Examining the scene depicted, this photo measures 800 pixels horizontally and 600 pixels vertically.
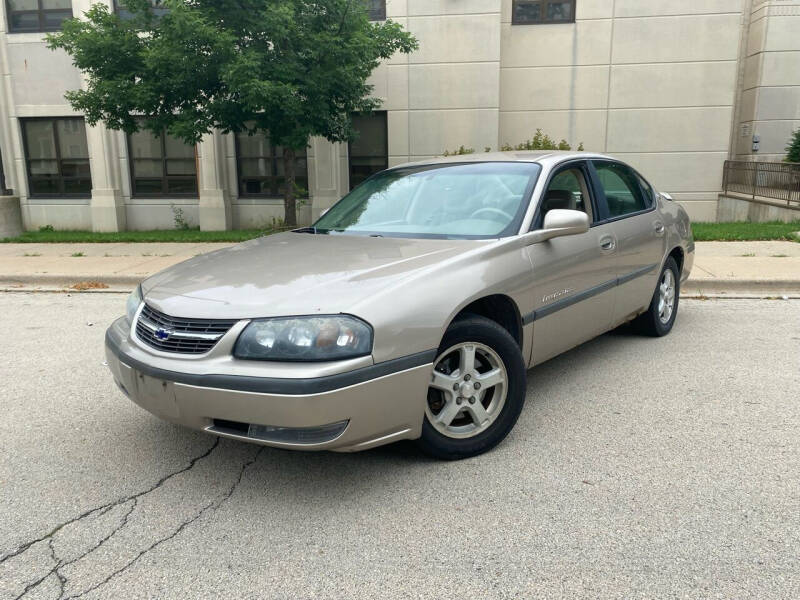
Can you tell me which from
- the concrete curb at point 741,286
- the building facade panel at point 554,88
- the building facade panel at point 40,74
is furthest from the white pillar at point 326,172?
the concrete curb at point 741,286

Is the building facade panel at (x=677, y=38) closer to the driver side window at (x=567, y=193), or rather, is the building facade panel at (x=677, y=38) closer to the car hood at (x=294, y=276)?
the driver side window at (x=567, y=193)

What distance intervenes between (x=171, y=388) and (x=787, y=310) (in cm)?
636

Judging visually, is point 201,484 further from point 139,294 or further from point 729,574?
point 729,574

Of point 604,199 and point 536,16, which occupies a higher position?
point 536,16

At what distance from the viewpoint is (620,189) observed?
521cm

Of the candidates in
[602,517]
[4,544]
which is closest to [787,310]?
[602,517]

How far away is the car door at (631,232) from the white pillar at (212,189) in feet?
39.4

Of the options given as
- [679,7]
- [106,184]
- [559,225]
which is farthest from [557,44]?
[559,225]

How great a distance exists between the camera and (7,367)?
5.32m

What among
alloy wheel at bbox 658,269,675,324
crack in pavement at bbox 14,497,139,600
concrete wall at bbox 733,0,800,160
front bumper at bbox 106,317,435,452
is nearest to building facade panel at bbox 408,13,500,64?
concrete wall at bbox 733,0,800,160

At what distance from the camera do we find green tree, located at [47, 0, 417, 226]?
9.77 m

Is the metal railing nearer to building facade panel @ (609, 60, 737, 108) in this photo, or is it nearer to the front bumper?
building facade panel @ (609, 60, 737, 108)

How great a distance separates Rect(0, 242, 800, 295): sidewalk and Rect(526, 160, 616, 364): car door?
148 inches

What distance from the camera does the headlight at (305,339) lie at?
2.85 meters
